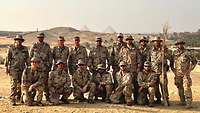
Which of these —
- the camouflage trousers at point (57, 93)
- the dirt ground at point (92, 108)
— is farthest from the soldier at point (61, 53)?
the dirt ground at point (92, 108)

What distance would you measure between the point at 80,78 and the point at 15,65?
2.18 m

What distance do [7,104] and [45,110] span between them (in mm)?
1581

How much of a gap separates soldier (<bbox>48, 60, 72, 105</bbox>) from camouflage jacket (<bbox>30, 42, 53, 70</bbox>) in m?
0.38

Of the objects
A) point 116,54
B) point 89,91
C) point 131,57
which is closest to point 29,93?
point 89,91

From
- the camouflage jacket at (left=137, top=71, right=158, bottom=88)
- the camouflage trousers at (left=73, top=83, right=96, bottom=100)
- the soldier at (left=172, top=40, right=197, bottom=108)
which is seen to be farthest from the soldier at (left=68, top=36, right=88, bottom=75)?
the soldier at (left=172, top=40, right=197, bottom=108)

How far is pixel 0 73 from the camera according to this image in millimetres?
23656

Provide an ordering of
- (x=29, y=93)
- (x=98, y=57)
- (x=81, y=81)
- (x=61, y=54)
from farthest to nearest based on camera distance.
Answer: (x=98, y=57)
(x=61, y=54)
(x=81, y=81)
(x=29, y=93)

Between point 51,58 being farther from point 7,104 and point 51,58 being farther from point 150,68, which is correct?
point 150,68

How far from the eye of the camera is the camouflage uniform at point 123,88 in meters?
12.3

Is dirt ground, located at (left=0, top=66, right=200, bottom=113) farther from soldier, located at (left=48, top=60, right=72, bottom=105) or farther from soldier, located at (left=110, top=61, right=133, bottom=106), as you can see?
soldier, located at (left=48, top=60, right=72, bottom=105)

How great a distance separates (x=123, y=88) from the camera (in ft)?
41.1

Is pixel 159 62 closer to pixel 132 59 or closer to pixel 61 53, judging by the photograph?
pixel 132 59

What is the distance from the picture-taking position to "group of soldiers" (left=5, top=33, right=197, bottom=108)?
12273 millimetres

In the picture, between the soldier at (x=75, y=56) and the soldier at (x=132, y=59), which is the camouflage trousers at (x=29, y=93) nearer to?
the soldier at (x=75, y=56)
